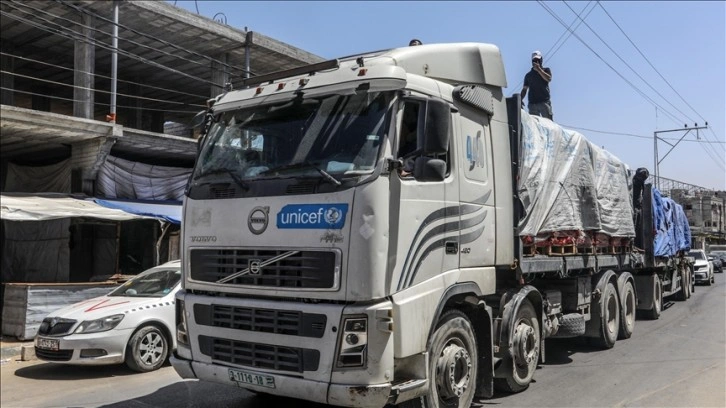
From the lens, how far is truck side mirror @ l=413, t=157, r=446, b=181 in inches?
171

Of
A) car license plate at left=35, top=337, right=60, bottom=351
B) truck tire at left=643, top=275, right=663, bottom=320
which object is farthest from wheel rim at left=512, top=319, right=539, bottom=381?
truck tire at left=643, top=275, right=663, bottom=320

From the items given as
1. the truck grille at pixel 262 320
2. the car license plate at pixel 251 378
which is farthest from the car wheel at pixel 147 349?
the car license plate at pixel 251 378

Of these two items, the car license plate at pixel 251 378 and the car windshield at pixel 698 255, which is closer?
the car license plate at pixel 251 378

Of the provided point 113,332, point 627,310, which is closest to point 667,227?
point 627,310

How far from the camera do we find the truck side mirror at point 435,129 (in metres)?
4.25

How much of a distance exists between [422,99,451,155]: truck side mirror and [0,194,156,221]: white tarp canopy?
27.4 ft

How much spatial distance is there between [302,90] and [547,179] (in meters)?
3.55

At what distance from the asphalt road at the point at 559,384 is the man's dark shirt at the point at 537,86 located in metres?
3.90

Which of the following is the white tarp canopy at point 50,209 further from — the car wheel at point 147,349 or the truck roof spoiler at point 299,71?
the truck roof spoiler at point 299,71

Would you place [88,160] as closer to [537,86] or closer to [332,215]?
[537,86]

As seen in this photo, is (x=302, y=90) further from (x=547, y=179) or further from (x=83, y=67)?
(x=83, y=67)

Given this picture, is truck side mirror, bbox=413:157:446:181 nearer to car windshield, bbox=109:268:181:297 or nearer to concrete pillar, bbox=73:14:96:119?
car windshield, bbox=109:268:181:297

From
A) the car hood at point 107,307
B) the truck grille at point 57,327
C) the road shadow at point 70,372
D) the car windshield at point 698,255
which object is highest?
the car windshield at point 698,255

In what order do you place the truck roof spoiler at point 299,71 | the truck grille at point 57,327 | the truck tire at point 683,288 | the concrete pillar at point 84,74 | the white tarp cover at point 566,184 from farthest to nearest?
the truck tire at point 683,288 < the concrete pillar at point 84,74 < the truck grille at point 57,327 < the white tarp cover at point 566,184 < the truck roof spoiler at point 299,71
